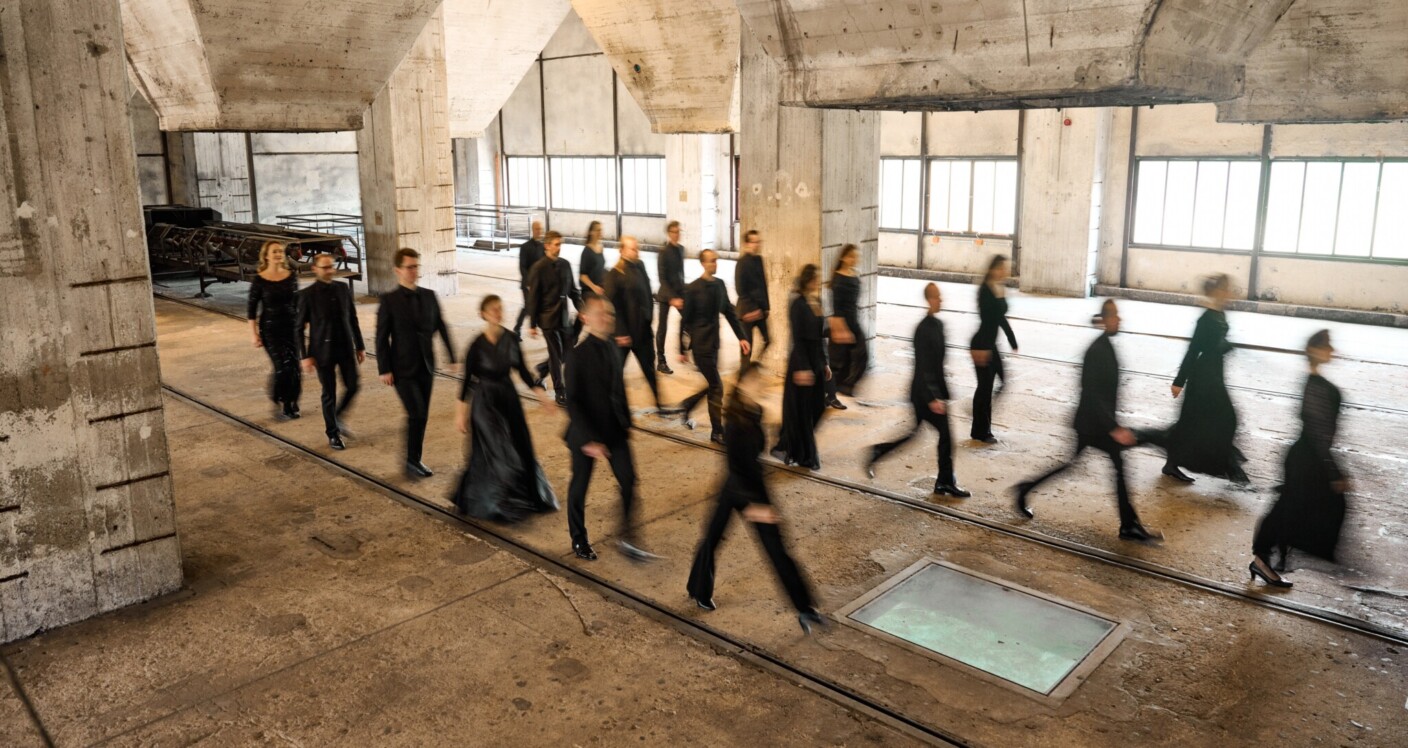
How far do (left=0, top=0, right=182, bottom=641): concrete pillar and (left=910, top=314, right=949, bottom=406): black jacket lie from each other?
5.34m

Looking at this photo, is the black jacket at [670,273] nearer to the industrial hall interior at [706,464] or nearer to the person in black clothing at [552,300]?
the industrial hall interior at [706,464]

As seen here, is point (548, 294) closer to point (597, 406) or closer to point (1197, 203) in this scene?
point (597, 406)

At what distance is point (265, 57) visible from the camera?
11977 mm

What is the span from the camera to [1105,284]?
61.0 ft

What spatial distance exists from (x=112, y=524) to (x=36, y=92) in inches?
99.9

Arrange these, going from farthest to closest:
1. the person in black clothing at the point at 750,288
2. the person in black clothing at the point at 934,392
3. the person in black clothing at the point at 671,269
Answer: the person in black clothing at the point at 671,269, the person in black clothing at the point at 750,288, the person in black clothing at the point at 934,392

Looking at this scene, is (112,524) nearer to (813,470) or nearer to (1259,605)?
(813,470)

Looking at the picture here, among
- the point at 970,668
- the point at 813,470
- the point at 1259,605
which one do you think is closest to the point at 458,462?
the point at 813,470

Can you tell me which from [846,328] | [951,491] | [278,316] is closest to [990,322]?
[846,328]

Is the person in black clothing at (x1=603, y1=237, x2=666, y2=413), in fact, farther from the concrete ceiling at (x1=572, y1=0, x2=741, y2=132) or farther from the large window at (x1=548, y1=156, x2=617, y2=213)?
the large window at (x1=548, y1=156, x2=617, y2=213)

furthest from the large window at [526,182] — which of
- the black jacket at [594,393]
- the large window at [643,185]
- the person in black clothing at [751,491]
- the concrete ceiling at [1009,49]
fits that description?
the person in black clothing at [751,491]

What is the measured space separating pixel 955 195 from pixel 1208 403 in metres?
13.6

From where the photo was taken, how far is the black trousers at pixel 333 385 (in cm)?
907

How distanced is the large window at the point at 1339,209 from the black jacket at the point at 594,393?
14.5m
